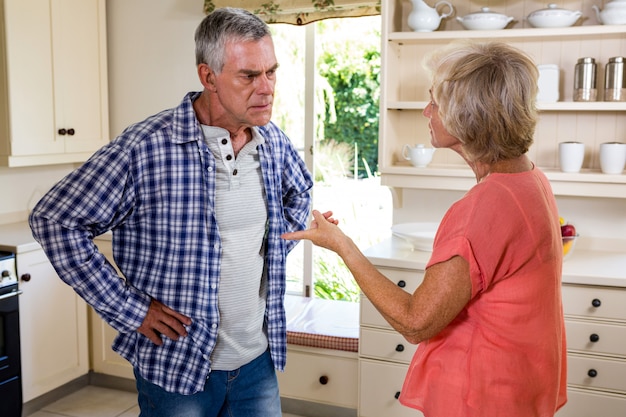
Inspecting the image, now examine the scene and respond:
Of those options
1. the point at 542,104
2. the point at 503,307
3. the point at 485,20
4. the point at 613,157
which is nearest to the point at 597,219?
the point at 613,157

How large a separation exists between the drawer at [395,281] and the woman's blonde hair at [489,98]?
1.51 meters

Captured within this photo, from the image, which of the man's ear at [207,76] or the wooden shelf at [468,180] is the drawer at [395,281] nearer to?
the wooden shelf at [468,180]

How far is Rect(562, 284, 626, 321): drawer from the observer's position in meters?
2.66

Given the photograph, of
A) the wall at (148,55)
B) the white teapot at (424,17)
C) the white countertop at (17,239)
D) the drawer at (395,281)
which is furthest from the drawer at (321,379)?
the wall at (148,55)

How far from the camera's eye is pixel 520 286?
1380mm

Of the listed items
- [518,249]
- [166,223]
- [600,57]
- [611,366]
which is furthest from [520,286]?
[600,57]

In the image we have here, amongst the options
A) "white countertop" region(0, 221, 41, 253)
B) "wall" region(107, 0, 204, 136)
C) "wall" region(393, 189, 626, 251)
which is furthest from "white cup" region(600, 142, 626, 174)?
"white countertop" region(0, 221, 41, 253)

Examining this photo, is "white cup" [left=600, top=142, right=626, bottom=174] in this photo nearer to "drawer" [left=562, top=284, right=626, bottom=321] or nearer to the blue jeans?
"drawer" [left=562, top=284, right=626, bottom=321]

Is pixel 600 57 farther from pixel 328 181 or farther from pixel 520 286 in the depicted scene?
pixel 520 286

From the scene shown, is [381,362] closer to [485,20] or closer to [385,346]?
[385,346]

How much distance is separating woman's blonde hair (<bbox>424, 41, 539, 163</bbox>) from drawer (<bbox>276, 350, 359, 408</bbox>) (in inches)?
78.3

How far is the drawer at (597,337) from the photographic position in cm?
267

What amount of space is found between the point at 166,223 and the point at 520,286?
797 millimetres

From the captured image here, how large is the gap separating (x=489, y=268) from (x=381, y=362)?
68.9 inches
